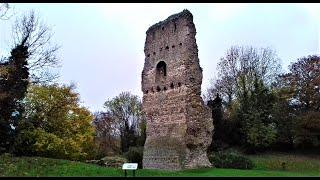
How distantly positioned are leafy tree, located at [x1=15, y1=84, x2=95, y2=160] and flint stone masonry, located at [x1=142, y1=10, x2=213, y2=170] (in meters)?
8.15

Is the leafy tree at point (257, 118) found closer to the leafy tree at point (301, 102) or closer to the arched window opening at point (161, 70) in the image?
the leafy tree at point (301, 102)

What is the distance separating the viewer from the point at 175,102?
22.8m

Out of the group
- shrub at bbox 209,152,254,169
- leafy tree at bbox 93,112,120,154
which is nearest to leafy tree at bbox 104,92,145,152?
leafy tree at bbox 93,112,120,154

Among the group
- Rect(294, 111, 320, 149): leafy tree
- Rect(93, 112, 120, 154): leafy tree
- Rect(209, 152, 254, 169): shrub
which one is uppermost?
Rect(93, 112, 120, 154): leafy tree

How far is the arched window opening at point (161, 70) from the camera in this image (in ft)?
81.1

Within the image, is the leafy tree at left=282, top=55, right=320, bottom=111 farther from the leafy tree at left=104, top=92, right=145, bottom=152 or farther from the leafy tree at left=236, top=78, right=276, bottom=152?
the leafy tree at left=104, top=92, right=145, bottom=152

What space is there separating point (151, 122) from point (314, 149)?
18539 millimetres

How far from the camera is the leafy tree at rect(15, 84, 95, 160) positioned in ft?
88.7

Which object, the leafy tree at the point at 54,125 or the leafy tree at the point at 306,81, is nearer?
the leafy tree at the point at 54,125

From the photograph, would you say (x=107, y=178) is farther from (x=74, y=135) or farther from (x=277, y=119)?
(x=277, y=119)

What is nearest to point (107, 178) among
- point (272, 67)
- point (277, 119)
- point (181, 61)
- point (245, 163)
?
point (181, 61)

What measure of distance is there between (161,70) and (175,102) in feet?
10.3

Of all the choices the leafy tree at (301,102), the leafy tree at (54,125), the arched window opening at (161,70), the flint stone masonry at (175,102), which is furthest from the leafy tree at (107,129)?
the arched window opening at (161,70)

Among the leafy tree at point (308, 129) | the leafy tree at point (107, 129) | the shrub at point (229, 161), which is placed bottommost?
the shrub at point (229, 161)
